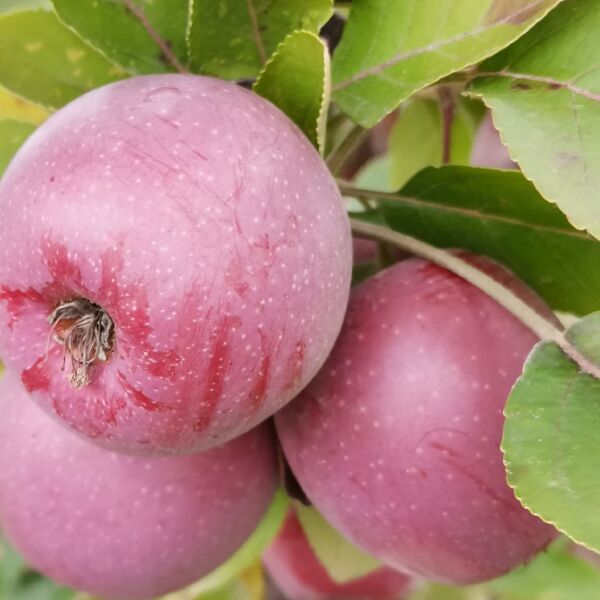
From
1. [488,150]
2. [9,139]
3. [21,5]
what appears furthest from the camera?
[488,150]

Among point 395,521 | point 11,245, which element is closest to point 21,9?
point 11,245

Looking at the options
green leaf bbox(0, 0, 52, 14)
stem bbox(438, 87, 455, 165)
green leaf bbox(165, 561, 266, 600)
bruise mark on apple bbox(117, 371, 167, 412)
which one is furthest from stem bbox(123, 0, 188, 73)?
green leaf bbox(165, 561, 266, 600)

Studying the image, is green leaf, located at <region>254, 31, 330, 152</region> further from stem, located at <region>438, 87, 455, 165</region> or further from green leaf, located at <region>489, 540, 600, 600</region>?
green leaf, located at <region>489, 540, 600, 600</region>

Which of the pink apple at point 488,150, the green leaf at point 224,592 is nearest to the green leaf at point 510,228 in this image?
the pink apple at point 488,150

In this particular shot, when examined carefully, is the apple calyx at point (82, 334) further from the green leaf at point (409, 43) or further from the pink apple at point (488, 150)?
the pink apple at point (488, 150)

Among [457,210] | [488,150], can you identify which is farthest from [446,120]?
[457,210]

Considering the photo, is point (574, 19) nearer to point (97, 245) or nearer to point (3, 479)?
point (97, 245)

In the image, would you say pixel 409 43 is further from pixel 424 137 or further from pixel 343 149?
pixel 424 137
